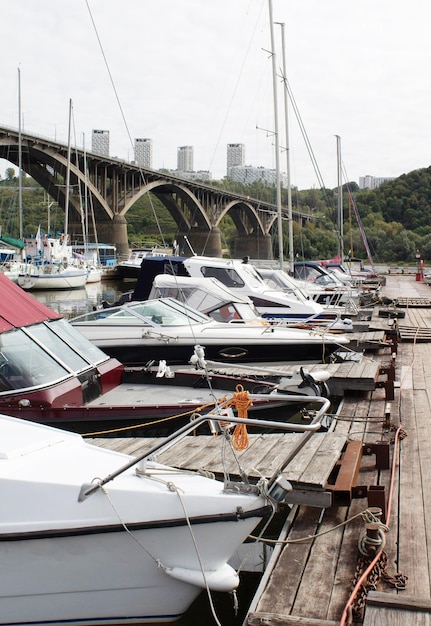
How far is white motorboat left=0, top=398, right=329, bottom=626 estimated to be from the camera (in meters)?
3.92

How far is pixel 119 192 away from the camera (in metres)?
60.3

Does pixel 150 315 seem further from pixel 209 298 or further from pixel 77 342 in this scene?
pixel 77 342

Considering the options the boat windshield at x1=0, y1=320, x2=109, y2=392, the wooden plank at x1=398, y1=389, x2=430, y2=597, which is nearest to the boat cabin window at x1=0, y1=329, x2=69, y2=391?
the boat windshield at x1=0, y1=320, x2=109, y2=392

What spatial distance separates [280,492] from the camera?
4027mm

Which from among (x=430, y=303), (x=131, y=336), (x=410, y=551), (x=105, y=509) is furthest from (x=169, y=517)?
(x=430, y=303)

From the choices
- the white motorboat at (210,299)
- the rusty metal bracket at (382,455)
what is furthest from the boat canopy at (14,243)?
the rusty metal bracket at (382,455)

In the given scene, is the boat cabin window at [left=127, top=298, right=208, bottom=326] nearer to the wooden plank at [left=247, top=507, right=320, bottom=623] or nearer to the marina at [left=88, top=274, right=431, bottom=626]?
the marina at [left=88, top=274, right=431, bottom=626]

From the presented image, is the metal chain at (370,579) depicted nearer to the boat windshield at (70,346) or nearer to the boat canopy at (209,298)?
the boat windshield at (70,346)

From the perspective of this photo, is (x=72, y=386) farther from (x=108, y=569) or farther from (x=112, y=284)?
(x=112, y=284)

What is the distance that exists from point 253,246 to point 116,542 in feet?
262

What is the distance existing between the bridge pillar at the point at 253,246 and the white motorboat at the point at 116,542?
3039 inches

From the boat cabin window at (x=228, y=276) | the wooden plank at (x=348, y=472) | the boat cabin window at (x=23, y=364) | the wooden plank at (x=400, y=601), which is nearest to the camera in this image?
the wooden plank at (x=400, y=601)

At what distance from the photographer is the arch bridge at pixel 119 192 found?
51.1 m

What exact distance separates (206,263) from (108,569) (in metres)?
12.5
